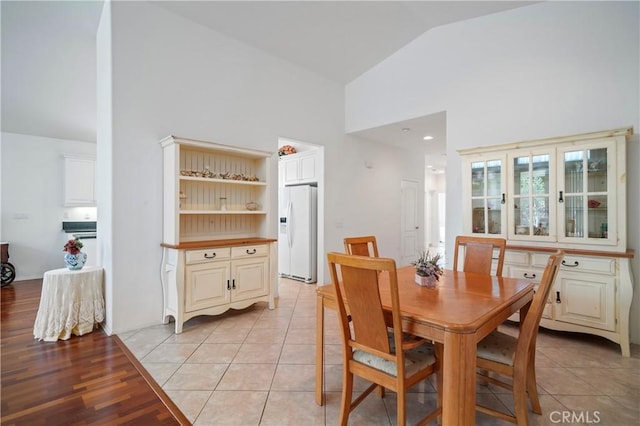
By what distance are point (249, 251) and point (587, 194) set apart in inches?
141

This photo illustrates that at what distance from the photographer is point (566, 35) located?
3209 millimetres

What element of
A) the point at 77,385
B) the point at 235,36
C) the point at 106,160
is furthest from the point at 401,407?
the point at 235,36

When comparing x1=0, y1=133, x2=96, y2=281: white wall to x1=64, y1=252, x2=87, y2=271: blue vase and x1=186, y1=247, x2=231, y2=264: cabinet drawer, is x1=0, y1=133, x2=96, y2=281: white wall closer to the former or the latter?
x1=64, y1=252, x2=87, y2=271: blue vase

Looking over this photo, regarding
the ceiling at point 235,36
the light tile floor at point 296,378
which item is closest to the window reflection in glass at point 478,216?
the light tile floor at point 296,378

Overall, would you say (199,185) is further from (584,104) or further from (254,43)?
(584,104)

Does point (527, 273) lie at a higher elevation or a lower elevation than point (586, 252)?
lower

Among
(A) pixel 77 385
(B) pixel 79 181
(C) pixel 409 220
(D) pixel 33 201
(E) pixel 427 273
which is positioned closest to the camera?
(E) pixel 427 273

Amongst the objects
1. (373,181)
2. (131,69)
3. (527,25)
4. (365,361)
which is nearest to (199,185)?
(131,69)

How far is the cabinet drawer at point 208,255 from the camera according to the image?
10.4 ft

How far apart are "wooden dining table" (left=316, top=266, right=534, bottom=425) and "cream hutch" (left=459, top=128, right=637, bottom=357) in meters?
1.25

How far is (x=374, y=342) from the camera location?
1578mm

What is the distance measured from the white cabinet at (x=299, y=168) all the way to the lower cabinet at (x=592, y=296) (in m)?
3.39

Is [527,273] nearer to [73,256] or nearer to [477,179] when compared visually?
[477,179]

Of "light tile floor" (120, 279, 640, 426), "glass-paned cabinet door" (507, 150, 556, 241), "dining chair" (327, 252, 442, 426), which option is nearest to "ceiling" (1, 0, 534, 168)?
"glass-paned cabinet door" (507, 150, 556, 241)
